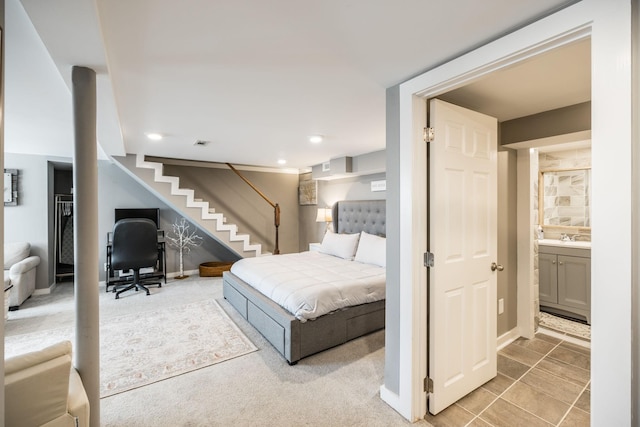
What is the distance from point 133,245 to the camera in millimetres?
4285

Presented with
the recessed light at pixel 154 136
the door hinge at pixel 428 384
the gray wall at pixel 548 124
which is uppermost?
the recessed light at pixel 154 136

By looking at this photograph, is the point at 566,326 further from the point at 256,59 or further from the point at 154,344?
the point at 154,344

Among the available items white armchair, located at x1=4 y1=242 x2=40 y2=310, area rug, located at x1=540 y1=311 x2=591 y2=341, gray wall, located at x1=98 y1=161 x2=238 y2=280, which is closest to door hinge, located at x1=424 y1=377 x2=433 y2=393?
area rug, located at x1=540 y1=311 x2=591 y2=341

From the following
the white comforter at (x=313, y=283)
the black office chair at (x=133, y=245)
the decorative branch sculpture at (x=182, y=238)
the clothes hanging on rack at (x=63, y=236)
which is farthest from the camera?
the decorative branch sculpture at (x=182, y=238)

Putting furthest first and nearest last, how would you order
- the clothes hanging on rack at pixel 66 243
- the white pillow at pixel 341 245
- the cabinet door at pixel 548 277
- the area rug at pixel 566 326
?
1. the clothes hanging on rack at pixel 66 243
2. the white pillow at pixel 341 245
3. the cabinet door at pixel 548 277
4. the area rug at pixel 566 326

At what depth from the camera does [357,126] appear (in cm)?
308

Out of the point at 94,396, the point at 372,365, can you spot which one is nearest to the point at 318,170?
the point at 372,365

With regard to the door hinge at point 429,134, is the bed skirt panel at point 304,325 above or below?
below

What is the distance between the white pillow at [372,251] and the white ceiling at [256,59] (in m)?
1.66

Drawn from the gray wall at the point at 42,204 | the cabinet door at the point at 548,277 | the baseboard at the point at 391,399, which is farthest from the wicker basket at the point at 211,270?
the cabinet door at the point at 548,277

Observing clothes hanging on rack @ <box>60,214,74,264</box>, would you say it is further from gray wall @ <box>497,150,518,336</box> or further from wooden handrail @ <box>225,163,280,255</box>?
gray wall @ <box>497,150,518,336</box>

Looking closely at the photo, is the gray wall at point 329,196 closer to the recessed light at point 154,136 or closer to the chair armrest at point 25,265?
the recessed light at point 154,136

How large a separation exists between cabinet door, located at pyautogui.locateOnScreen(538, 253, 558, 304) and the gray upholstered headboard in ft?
6.59

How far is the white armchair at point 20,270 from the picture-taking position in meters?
3.69
